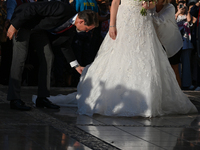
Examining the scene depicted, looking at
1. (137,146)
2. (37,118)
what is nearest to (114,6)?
(37,118)

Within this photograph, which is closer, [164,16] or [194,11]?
[164,16]

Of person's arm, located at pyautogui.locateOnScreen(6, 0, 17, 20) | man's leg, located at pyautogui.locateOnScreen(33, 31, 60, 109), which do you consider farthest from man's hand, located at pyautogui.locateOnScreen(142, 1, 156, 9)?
person's arm, located at pyautogui.locateOnScreen(6, 0, 17, 20)

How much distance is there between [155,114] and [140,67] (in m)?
0.70

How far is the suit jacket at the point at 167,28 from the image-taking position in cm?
656

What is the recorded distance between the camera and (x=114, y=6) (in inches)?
249

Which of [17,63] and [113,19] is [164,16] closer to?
[113,19]

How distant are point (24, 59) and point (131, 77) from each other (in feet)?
5.11

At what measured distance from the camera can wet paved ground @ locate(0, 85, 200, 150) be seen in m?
3.98

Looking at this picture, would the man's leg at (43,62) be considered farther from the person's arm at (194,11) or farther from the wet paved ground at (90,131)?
the person's arm at (194,11)

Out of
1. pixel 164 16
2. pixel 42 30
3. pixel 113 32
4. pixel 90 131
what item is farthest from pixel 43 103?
pixel 164 16

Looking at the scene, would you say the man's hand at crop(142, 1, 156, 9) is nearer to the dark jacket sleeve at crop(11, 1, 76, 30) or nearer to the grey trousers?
the dark jacket sleeve at crop(11, 1, 76, 30)

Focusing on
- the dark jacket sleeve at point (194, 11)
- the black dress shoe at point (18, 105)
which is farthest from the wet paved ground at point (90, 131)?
the dark jacket sleeve at point (194, 11)

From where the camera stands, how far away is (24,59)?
19.9 feet

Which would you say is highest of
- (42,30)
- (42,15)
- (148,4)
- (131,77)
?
(148,4)
